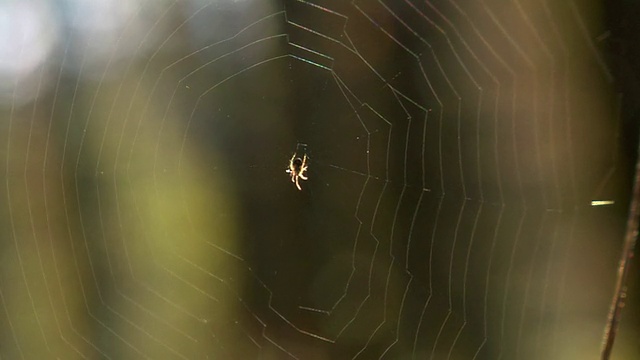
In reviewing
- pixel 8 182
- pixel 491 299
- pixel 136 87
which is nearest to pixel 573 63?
pixel 491 299

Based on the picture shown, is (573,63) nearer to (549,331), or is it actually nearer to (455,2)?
(455,2)

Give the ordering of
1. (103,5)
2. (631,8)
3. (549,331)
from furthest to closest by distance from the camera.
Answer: (103,5)
(549,331)
(631,8)

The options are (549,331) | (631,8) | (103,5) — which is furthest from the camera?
(103,5)

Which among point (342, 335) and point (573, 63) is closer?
point (573, 63)

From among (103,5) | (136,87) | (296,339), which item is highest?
A: (103,5)

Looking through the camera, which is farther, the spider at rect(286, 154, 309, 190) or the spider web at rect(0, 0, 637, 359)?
the spider at rect(286, 154, 309, 190)

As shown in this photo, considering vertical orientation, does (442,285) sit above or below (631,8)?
below

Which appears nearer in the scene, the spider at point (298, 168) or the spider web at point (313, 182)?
the spider web at point (313, 182)
